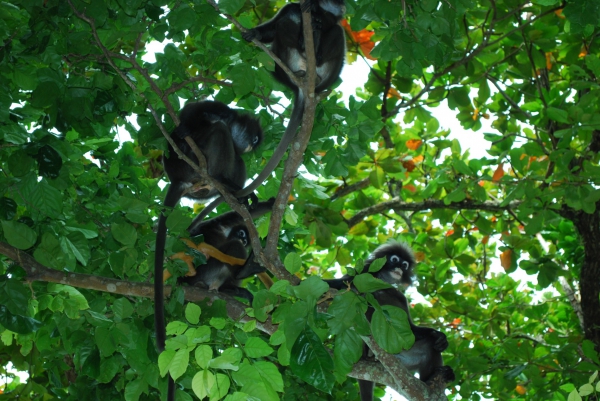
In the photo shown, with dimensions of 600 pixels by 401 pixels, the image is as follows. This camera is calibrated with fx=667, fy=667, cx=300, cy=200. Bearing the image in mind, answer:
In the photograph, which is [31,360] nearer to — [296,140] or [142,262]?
[142,262]

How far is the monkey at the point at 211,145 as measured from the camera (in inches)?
150

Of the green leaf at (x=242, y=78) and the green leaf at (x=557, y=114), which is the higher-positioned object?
the green leaf at (x=557, y=114)

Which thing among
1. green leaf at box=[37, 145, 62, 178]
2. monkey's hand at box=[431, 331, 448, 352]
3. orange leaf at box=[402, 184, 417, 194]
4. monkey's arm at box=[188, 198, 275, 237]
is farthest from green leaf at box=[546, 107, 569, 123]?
green leaf at box=[37, 145, 62, 178]

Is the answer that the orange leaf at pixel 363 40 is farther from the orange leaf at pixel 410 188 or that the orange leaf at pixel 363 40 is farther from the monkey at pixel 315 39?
the orange leaf at pixel 410 188

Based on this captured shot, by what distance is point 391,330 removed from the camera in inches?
74.3

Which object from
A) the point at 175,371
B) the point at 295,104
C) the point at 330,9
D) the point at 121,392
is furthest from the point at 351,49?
the point at 175,371

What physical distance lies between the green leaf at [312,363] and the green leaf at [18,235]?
44.2 inches

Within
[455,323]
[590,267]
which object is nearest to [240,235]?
[455,323]

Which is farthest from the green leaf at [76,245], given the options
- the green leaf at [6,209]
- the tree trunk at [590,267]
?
the tree trunk at [590,267]

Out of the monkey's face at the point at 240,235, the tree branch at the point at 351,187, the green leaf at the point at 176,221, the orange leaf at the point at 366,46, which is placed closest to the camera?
the green leaf at the point at 176,221

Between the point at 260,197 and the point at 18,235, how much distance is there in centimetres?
201

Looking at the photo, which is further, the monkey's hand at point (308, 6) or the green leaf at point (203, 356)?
the monkey's hand at point (308, 6)

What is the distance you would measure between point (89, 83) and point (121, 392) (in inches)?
61.7

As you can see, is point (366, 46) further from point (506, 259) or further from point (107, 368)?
point (107, 368)
